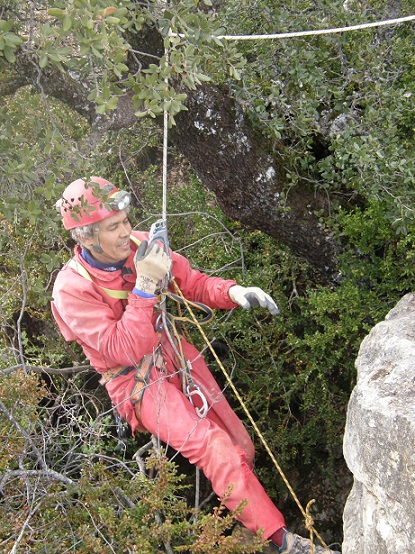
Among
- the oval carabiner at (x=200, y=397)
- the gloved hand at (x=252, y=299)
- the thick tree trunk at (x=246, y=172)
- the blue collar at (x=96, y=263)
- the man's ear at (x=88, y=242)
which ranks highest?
the thick tree trunk at (x=246, y=172)

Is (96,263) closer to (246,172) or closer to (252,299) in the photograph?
(252,299)

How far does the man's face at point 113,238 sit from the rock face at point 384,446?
1.43 metres

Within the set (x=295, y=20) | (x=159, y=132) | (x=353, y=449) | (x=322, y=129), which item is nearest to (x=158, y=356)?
(x=353, y=449)

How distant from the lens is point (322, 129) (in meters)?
3.70

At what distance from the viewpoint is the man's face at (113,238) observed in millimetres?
3232

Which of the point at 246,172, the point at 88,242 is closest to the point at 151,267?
the point at 88,242

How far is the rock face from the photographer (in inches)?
85.9

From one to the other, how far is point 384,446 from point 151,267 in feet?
4.71

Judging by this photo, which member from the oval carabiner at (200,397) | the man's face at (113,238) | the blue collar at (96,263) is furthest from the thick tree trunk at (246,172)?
the oval carabiner at (200,397)

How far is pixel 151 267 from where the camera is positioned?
3.04 meters

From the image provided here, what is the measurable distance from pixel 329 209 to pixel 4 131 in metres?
2.14

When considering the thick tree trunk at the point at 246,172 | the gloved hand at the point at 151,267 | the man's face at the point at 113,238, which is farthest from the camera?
the thick tree trunk at the point at 246,172

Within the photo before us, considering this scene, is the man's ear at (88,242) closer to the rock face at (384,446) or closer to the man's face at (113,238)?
the man's face at (113,238)

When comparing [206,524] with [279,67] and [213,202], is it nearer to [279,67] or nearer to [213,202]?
[279,67]
